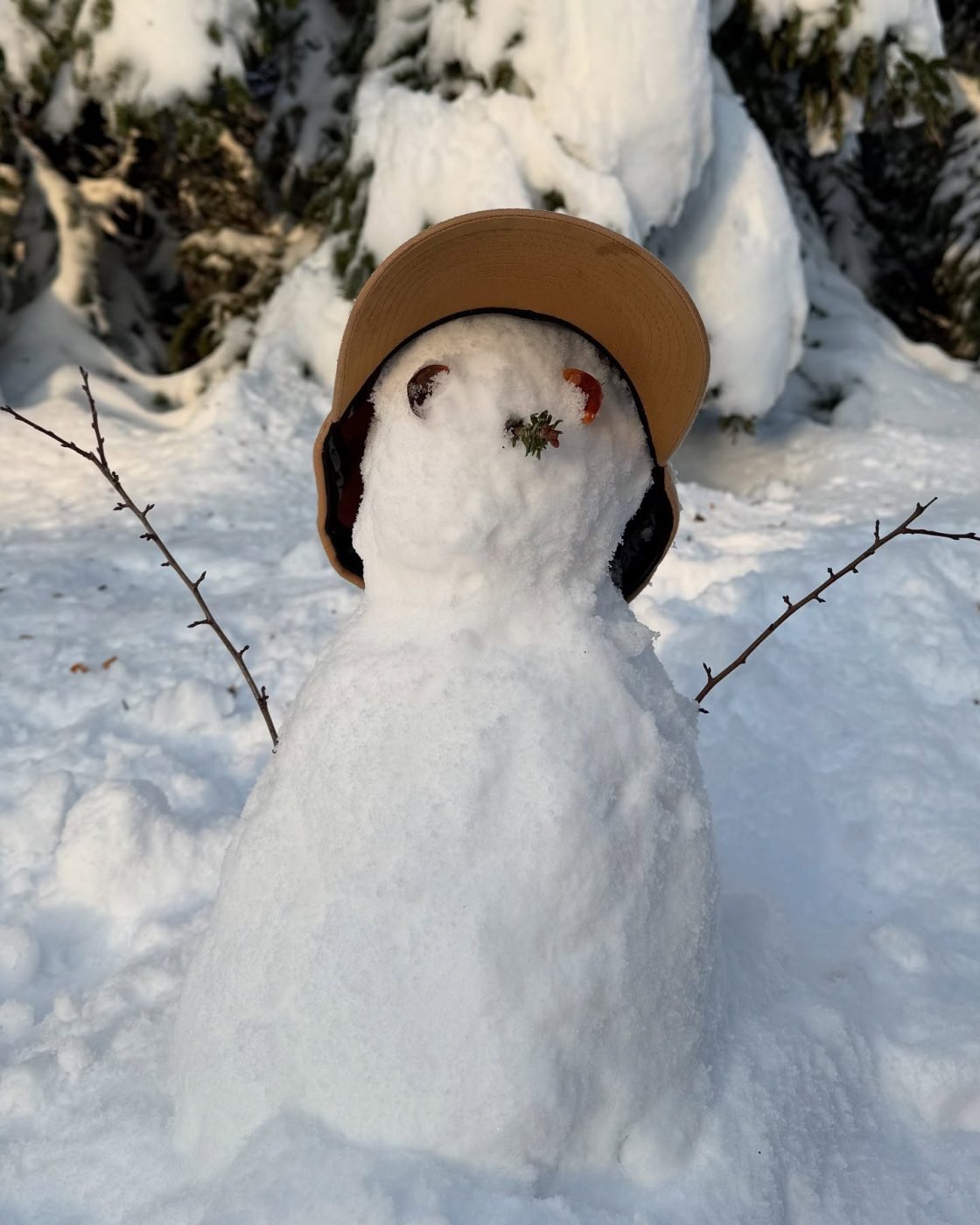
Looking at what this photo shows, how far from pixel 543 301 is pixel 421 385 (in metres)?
0.21

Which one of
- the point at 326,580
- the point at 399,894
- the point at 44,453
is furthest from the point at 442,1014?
the point at 44,453

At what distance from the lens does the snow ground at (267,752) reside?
3.80 feet

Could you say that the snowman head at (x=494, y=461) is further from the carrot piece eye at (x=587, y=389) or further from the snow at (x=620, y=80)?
the snow at (x=620, y=80)

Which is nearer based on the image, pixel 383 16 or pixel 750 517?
pixel 750 517

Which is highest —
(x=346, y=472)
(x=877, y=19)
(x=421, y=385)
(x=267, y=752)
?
(x=877, y=19)

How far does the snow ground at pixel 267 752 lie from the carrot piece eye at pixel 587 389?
962mm

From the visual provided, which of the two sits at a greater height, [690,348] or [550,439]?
[690,348]

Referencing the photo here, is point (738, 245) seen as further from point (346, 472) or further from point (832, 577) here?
point (346, 472)

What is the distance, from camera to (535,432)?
3.41ft

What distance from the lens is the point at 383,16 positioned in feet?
16.6

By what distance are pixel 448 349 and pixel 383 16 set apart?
5.12 m

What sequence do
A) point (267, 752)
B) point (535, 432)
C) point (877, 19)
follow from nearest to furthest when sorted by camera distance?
point (535, 432) → point (267, 752) → point (877, 19)

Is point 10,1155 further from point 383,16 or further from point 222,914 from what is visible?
point 383,16

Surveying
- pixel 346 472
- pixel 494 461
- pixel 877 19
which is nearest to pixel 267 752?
pixel 346 472
